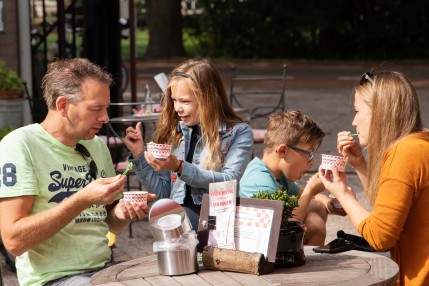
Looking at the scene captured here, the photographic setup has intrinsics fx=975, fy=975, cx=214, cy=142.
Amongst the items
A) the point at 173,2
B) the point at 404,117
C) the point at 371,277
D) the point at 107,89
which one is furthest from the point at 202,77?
the point at 173,2

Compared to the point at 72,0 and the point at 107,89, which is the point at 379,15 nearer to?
the point at 72,0

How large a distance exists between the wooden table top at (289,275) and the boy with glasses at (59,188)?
198mm

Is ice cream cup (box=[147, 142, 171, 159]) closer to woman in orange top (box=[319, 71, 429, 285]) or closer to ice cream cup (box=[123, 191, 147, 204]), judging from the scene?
ice cream cup (box=[123, 191, 147, 204])

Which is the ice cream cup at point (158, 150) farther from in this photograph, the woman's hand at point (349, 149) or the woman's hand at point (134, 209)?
the woman's hand at point (349, 149)

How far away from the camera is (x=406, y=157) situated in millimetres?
3695

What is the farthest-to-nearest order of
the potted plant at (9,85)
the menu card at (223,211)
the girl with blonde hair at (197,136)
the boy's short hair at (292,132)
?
the potted plant at (9,85) → the girl with blonde hair at (197,136) → the boy's short hair at (292,132) → the menu card at (223,211)

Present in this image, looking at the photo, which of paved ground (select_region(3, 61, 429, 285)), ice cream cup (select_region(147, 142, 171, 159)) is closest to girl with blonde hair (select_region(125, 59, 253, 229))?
ice cream cup (select_region(147, 142, 171, 159))

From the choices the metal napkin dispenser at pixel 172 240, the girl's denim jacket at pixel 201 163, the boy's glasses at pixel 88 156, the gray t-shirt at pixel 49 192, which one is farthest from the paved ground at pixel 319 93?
the metal napkin dispenser at pixel 172 240

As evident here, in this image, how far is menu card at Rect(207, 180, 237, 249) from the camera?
141 inches

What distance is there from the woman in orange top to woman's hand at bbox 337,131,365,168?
0.20 metres

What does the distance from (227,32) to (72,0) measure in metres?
19.0

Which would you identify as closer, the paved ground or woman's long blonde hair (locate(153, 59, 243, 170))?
woman's long blonde hair (locate(153, 59, 243, 170))

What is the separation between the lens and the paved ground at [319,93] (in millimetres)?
7371

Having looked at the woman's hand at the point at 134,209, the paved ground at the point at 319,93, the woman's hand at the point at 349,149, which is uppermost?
the woman's hand at the point at 349,149
